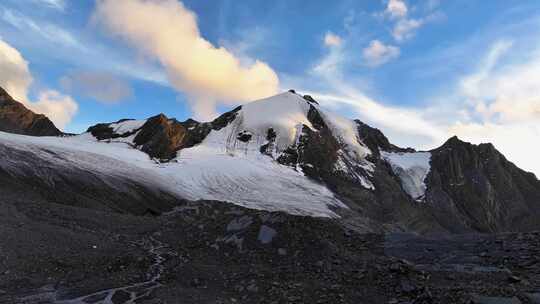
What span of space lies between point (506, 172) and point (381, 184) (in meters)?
52.2

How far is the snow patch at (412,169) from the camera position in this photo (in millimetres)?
111188

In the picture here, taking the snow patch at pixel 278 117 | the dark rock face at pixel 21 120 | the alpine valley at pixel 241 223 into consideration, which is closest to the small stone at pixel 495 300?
the alpine valley at pixel 241 223

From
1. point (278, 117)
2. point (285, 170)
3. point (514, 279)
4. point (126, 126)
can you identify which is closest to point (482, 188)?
point (278, 117)

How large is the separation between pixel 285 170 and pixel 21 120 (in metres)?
83.2

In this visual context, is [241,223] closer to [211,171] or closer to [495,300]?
[495,300]

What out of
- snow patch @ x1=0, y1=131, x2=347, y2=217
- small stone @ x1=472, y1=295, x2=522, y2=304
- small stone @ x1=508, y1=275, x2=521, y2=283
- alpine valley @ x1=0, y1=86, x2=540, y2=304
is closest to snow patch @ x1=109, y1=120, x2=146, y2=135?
Result: alpine valley @ x1=0, y1=86, x2=540, y2=304

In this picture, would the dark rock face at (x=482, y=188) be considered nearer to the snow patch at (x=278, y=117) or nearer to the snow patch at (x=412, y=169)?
the snow patch at (x=412, y=169)

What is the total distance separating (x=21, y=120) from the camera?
134m

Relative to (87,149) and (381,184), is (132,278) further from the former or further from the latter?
(381,184)

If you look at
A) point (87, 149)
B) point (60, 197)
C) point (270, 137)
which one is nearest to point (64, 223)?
point (60, 197)

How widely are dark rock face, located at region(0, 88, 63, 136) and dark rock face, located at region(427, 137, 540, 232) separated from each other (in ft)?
321

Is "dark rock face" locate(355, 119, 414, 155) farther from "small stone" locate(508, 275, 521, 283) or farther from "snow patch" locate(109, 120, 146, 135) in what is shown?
"small stone" locate(508, 275, 521, 283)

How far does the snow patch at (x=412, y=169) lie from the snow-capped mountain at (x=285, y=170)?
1.07 ft

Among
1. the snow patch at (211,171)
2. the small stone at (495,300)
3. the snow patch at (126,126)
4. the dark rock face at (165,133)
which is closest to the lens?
the small stone at (495,300)
